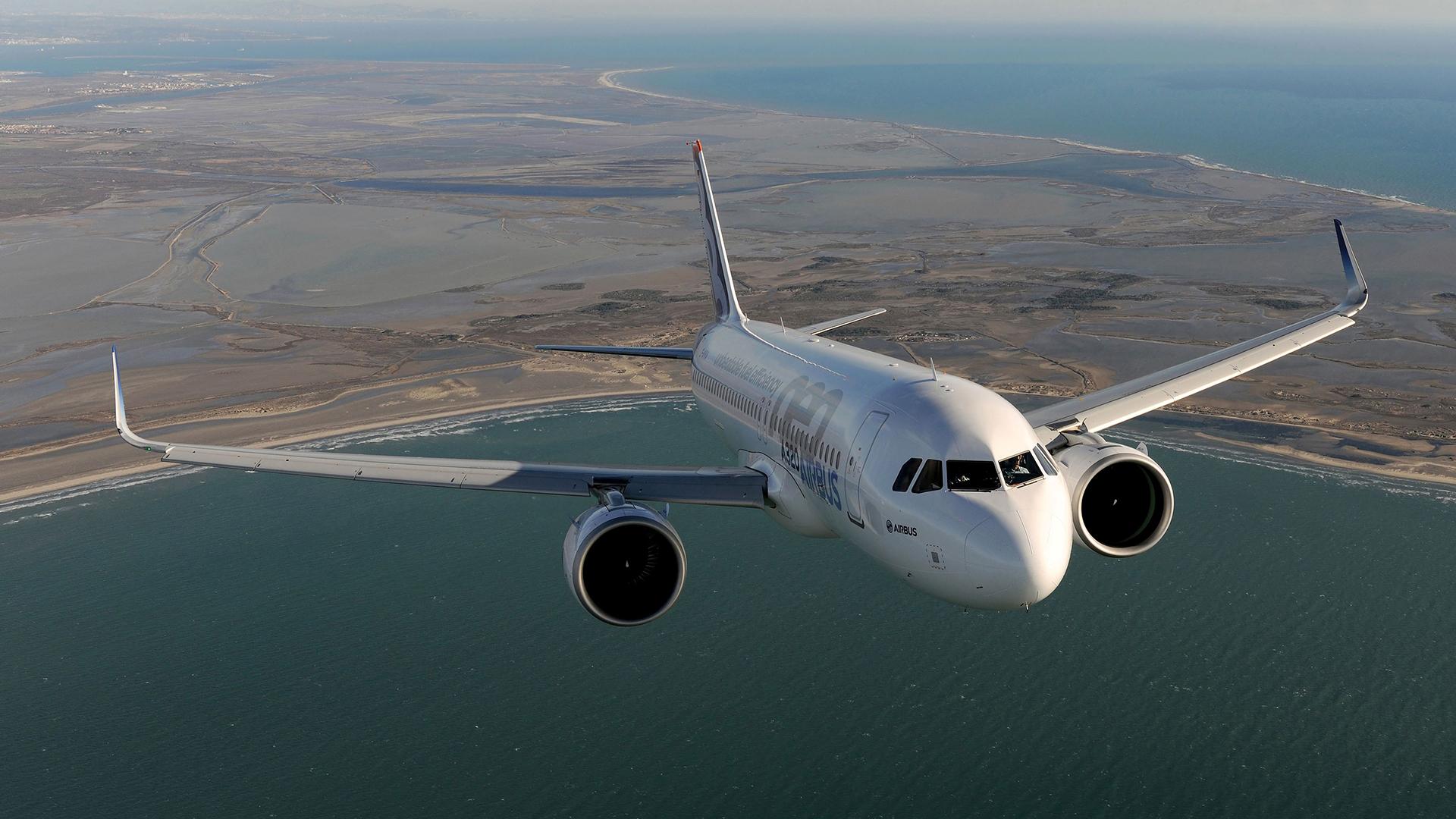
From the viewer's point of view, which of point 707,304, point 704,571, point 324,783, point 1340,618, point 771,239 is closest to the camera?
point 324,783

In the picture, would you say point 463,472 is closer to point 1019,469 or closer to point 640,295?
point 1019,469

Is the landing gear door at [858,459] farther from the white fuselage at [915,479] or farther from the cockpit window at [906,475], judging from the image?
the cockpit window at [906,475]

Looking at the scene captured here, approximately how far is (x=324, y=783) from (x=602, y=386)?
47.1 metres

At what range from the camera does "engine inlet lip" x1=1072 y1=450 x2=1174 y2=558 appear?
34.2 metres

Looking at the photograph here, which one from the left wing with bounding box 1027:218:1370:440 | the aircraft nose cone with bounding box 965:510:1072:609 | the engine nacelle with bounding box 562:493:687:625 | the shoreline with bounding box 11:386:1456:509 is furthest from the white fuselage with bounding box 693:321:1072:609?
the shoreline with bounding box 11:386:1456:509

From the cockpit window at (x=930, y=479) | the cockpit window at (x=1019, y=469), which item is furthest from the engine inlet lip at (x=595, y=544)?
the cockpit window at (x=1019, y=469)

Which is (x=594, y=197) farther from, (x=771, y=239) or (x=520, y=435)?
(x=520, y=435)

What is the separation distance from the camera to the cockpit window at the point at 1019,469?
28953mm

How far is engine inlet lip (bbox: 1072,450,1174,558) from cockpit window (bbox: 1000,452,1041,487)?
18.3 feet

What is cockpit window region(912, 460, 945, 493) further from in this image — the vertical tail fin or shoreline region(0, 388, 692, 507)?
shoreline region(0, 388, 692, 507)

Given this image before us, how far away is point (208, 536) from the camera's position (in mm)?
59500

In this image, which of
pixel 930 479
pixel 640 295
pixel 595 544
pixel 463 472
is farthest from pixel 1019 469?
pixel 640 295

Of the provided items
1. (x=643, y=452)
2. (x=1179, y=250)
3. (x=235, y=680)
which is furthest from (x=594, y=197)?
(x=235, y=680)

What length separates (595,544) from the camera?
34062 millimetres
